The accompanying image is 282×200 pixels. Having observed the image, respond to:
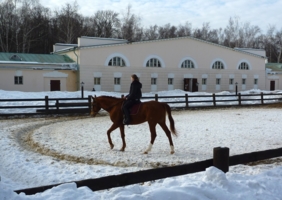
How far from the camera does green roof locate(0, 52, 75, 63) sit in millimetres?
30969

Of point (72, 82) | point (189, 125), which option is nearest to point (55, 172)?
point (189, 125)

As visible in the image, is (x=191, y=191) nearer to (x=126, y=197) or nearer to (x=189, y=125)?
(x=126, y=197)

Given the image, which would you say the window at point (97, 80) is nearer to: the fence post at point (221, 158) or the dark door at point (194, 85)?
the dark door at point (194, 85)

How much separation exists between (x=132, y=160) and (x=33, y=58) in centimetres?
2664

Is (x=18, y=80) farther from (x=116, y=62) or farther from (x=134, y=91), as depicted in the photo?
(x=134, y=91)

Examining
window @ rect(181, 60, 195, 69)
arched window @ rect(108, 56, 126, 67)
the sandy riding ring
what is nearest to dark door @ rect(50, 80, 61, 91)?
arched window @ rect(108, 56, 126, 67)

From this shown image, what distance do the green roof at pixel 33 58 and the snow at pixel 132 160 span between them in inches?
679

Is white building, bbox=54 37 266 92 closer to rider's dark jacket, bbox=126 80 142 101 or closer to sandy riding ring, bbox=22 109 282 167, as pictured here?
sandy riding ring, bbox=22 109 282 167

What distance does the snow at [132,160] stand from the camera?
4.39 m

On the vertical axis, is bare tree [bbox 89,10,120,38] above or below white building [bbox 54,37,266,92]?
above

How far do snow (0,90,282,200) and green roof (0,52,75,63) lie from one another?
17.2 m

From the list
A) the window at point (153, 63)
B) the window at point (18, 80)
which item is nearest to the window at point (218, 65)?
the window at point (153, 63)

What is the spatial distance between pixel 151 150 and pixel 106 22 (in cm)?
5817

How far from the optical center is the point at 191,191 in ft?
14.4
